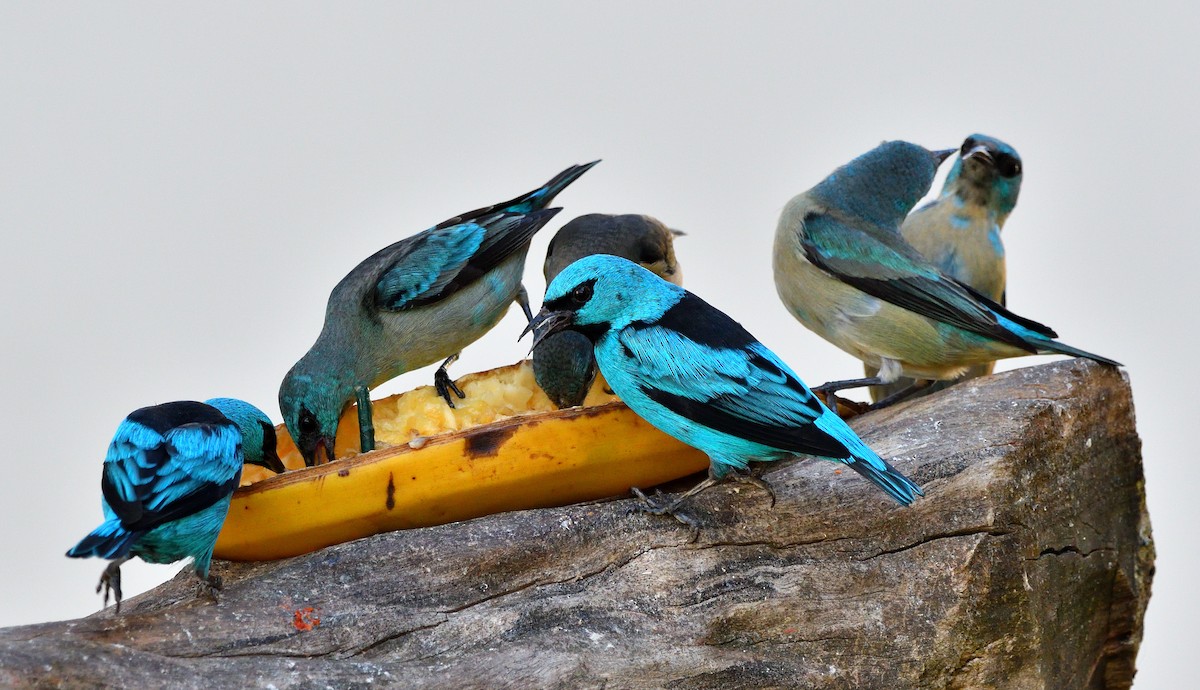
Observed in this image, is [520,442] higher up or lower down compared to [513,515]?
higher up

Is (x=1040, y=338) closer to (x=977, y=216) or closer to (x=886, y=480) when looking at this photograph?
(x=977, y=216)

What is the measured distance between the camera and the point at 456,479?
12.3ft

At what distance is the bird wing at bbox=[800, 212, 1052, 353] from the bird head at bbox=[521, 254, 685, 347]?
1301mm

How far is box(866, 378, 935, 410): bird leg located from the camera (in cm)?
486

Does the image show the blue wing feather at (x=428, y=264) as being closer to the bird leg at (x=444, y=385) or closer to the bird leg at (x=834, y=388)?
the bird leg at (x=444, y=385)

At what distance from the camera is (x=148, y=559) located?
3512mm

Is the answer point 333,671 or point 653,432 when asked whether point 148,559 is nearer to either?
point 333,671

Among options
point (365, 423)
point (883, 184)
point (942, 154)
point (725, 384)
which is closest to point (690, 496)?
point (725, 384)

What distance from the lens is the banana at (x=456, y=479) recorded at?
3658 millimetres

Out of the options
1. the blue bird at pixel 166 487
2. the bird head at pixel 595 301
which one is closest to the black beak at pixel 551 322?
the bird head at pixel 595 301

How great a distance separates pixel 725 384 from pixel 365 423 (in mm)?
1349

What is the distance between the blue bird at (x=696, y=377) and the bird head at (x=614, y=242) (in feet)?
3.75

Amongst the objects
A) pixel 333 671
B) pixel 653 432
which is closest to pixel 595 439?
pixel 653 432

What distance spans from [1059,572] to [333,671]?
2.32 metres
